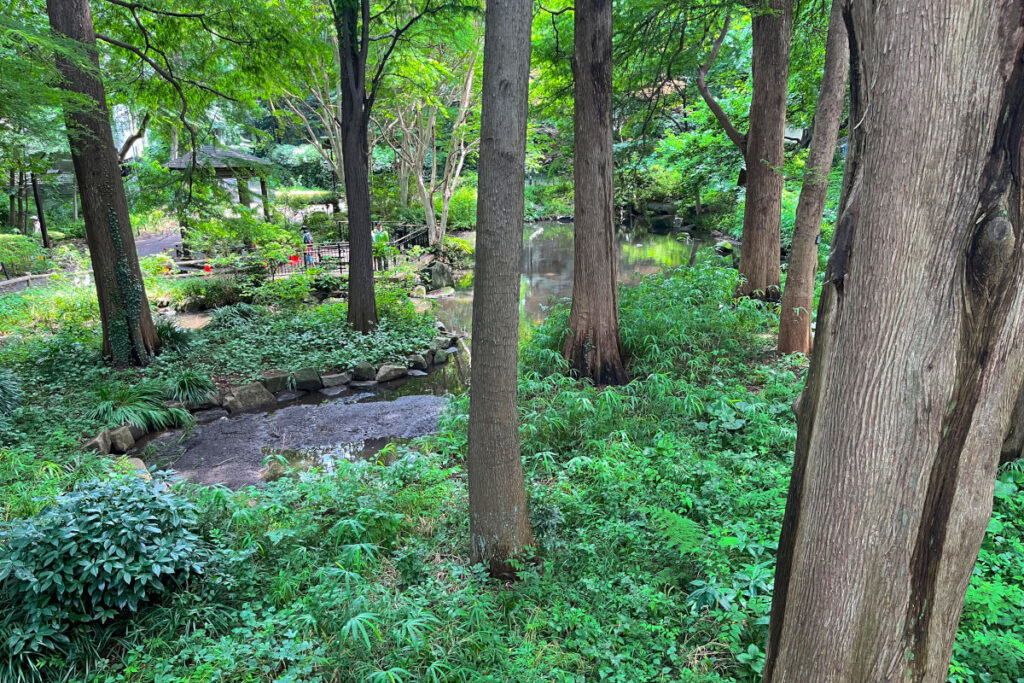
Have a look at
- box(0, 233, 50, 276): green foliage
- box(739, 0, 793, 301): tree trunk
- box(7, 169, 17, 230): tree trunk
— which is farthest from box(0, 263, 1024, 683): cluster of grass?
box(7, 169, 17, 230): tree trunk

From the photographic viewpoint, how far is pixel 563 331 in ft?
24.9

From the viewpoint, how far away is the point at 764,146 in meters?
8.95

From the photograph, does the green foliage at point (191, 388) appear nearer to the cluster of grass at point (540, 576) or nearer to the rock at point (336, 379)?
the rock at point (336, 379)

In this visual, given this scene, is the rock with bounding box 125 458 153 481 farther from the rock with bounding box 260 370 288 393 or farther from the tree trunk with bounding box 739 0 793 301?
the tree trunk with bounding box 739 0 793 301

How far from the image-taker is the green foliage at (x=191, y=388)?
820cm

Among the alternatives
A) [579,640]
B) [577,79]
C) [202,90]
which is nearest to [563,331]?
[577,79]

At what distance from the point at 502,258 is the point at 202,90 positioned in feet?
33.1

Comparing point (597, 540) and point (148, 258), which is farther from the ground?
point (148, 258)

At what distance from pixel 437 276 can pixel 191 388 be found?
953 cm

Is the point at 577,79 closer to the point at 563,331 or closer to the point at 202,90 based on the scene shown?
the point at 563,331

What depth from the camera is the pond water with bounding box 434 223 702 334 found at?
13.8 metres

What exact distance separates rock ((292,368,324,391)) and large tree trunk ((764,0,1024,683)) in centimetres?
853

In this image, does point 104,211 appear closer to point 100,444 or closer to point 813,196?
point 100,444

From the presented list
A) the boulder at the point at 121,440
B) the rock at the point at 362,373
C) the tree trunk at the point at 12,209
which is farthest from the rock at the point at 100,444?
the tree trunk at the point at 12,209
